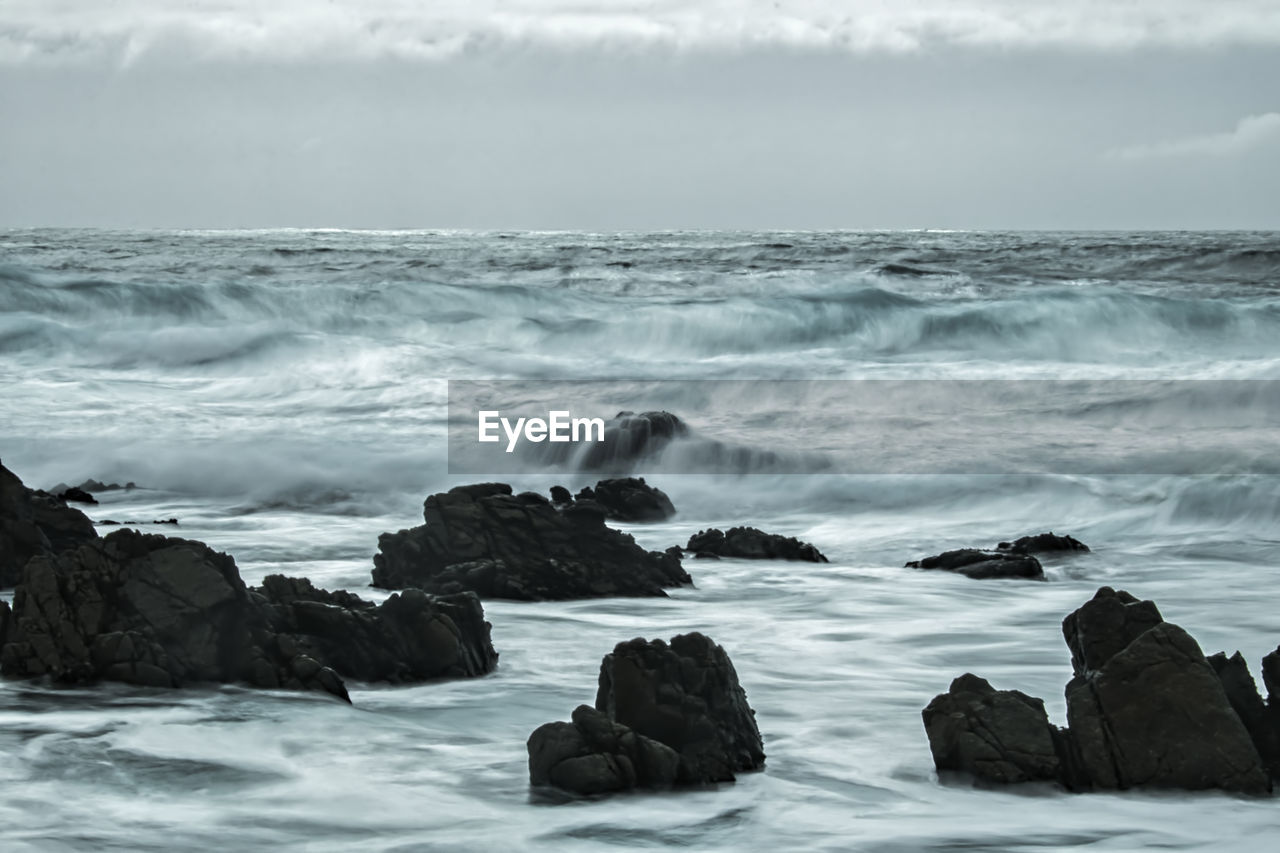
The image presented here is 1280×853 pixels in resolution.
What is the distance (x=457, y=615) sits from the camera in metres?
6.05

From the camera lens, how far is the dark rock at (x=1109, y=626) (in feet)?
15.9

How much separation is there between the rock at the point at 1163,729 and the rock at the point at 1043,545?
5.07m

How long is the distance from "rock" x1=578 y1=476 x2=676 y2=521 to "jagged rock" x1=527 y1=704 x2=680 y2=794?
244 inches

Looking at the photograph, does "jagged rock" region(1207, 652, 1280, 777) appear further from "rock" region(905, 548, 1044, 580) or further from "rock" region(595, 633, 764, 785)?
→ "rock" region(905, 548, 1044, 580)

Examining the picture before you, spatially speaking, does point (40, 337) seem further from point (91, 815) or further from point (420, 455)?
point (91, 815)

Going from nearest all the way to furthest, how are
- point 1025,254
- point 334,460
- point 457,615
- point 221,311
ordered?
point 457,615
point 334,460
point 221,311
point 1025,254

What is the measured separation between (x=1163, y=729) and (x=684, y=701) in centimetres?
141

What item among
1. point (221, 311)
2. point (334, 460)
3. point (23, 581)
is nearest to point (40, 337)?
point (221, 311)

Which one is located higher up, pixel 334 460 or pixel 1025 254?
pixel 1025 254

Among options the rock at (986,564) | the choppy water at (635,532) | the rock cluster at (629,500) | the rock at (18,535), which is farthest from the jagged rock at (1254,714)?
the rock cluster at (629,500)

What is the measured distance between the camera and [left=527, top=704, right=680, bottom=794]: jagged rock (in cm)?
433

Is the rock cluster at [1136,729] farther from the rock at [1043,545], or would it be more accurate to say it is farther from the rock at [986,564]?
the rock at [1043,545]

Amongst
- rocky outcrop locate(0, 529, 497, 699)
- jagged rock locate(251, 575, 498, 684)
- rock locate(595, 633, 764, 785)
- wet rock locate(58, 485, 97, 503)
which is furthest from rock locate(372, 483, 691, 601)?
wet rock locate(58, 485, 97, 503)

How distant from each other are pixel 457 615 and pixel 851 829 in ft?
7.46
